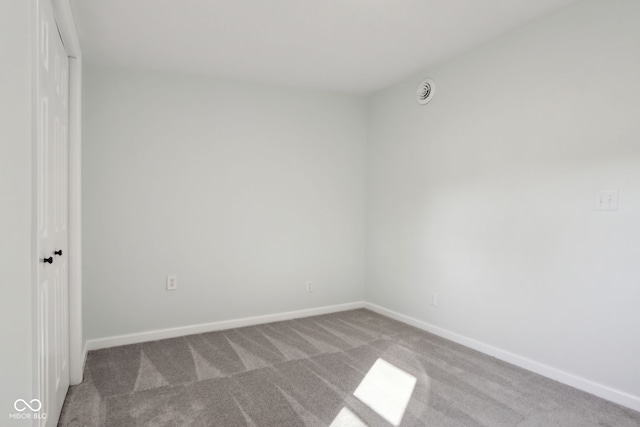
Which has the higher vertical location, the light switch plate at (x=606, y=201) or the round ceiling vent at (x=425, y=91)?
the round ceiling vent at (x=425, y=91)

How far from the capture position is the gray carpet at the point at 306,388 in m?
1.98

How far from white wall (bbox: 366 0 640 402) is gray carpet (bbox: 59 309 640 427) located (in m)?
0.35

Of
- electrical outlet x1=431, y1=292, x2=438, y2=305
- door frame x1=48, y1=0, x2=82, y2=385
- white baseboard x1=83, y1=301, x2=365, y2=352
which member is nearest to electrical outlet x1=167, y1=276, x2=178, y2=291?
white baseboard x1=83, y1=301, x2=365, y2=352

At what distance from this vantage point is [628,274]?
2107mm

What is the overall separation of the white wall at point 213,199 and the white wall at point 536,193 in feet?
2.72

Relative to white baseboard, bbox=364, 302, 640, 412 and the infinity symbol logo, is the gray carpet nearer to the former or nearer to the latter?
white baseboard, bbox=364, 302, 640, 412

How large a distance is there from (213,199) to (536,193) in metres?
2.66

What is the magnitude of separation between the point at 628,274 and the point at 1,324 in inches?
115

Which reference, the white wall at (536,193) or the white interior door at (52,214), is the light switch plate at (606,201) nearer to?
the white wall at (536,193)

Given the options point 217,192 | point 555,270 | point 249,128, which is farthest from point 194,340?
point 555,270

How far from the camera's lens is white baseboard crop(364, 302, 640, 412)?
6.94 feet

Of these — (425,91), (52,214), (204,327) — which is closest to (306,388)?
(204,327)

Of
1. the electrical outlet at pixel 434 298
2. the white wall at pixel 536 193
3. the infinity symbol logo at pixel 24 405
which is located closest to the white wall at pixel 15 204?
the infinity symbol logo at pixel 24 405

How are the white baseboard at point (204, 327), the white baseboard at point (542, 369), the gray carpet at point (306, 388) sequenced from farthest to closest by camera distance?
the white baseboard at point (204, 327) < the white baseboard at point (542, 369) < the gray carpet at point (306, 388)
